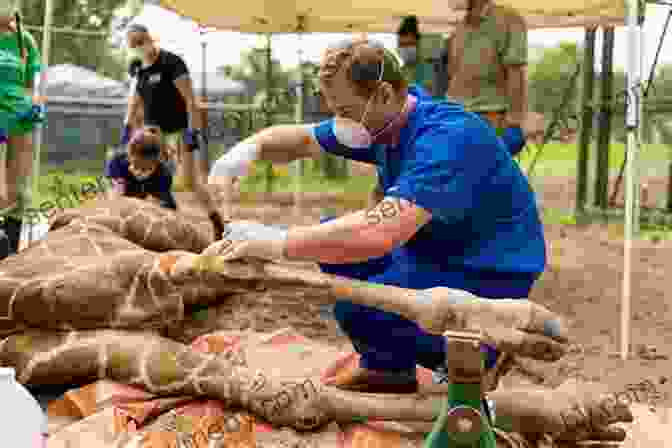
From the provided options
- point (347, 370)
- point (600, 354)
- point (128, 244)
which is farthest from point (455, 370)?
point (600, 354)

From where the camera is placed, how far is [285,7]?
700cm

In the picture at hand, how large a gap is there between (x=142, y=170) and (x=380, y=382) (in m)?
3.27

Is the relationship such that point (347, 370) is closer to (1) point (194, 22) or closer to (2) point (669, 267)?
(2) point (669, 267)

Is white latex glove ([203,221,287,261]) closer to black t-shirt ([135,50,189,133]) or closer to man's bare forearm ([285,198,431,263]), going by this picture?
man's bare forearm ([285,198,431,263])

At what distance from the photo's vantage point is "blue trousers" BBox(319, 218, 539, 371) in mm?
2242

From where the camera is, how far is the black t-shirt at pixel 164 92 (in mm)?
5715

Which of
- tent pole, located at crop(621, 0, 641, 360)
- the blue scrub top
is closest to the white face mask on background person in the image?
tent pole, located at crop(621, 0, 641, 360)

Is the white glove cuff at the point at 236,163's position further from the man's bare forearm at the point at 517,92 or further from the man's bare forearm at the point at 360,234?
the man's bare forearm at the point at 517,92

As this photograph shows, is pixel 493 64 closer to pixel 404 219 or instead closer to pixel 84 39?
pixel 404 219

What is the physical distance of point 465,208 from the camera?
209cm

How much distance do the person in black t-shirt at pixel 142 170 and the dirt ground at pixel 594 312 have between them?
1.41m

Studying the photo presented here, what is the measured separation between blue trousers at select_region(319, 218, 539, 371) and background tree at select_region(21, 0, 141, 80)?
15550 millimetres

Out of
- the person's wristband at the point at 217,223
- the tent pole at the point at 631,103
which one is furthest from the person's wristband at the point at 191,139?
the tent pole at the point at 631,103

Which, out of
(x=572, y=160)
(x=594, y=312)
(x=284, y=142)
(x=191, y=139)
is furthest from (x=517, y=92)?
(x=572, y=160)
